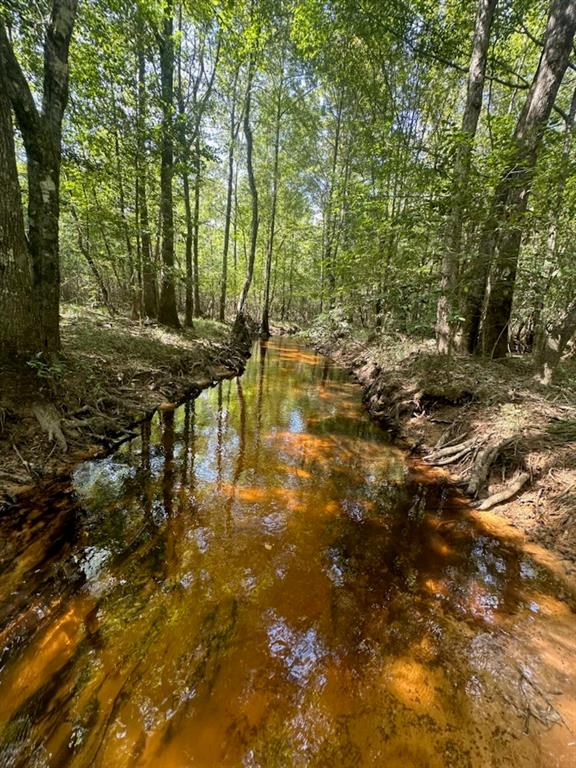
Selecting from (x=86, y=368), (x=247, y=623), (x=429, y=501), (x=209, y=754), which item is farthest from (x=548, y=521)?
(x=86, y=368)

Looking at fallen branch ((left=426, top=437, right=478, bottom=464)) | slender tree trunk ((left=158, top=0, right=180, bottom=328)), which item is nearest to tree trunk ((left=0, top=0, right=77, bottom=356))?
slender tree trunk ((left=158, top=0, right=180, bottom=328))

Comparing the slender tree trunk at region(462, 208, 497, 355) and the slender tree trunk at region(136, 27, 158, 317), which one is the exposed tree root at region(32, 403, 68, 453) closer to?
the slender tree trunk at region(136, 27, 158, 317)

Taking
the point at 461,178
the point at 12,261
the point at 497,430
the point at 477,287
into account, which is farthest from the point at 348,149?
the point at 12,261

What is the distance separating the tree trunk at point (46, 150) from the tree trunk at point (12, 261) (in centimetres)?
18

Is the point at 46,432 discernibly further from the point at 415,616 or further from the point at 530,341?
the point at 530,341

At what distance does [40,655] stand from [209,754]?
4.50 ft

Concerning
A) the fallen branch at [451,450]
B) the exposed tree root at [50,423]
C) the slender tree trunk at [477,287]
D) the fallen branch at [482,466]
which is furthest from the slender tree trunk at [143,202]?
the fallen branch at [482,466]

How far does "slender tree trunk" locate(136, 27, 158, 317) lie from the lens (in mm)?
8660

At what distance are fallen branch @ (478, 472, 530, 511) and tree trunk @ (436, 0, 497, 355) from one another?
Result: 354cm

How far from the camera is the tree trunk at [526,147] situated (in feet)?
18.7

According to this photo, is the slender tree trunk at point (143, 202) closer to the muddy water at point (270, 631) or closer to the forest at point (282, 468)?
the forest at point (282, 468)

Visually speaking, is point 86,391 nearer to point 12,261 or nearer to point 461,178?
point 12,261

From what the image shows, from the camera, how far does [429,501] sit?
4715 mm

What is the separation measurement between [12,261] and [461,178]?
6.91 m
